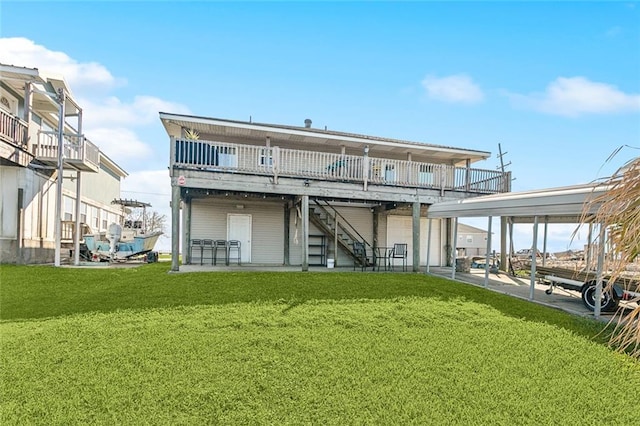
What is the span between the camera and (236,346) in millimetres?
4766

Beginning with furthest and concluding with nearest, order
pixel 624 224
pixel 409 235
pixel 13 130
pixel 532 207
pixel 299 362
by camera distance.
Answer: pixel 409 235
pixel 13 130
pixel 532 207
pixel 299 362
pixel 624 224

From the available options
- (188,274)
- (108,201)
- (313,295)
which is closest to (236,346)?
(313,295)

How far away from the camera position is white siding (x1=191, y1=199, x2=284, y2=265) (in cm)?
1375

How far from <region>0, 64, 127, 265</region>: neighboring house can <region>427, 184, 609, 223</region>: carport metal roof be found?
13.0 meters

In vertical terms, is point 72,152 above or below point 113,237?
above

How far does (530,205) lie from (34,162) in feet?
53.0

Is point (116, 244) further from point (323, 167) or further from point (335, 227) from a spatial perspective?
point (323, 167)

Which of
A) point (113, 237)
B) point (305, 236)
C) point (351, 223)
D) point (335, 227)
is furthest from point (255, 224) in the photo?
point (113, 237)

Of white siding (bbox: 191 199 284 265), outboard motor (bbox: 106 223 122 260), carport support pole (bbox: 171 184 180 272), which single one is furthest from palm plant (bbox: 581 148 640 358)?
outboard motor (bbox: 106 223 122 260)

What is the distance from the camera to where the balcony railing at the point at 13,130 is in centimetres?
1085

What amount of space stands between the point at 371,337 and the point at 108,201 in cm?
2319

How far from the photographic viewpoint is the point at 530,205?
8.80 m

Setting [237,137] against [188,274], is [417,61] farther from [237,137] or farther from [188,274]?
[188,274]

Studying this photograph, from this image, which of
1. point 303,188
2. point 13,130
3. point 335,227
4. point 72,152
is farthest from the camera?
point 72,152
